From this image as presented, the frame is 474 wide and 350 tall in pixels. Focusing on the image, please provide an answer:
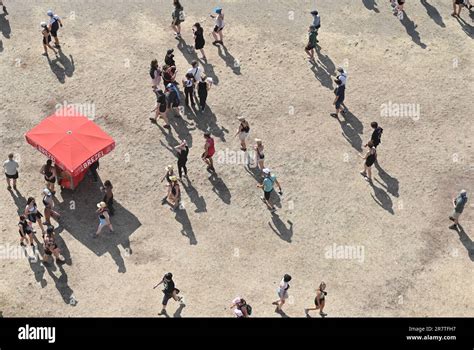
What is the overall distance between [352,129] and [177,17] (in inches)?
336

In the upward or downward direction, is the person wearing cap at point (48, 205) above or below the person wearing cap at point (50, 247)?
above

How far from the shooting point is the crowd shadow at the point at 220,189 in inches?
1303

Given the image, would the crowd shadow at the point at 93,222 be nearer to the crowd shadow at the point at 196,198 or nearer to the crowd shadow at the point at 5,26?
the crowd shadow at the point at 196,198

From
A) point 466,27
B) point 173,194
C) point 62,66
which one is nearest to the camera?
point 173,194

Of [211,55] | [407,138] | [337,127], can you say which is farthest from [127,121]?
[407,138]

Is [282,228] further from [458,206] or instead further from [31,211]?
[31,211]

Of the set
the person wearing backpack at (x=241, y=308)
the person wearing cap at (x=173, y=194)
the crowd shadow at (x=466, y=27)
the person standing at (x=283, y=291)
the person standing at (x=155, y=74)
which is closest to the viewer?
the person wearing backpack at (x=241, y=308)

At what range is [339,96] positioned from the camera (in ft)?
117

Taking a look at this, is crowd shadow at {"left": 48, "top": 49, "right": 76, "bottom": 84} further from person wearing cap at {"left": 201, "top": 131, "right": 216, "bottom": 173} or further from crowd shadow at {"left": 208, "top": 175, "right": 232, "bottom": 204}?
crowd shadow at {"left": 208, "top": 175, "right": 232, "bottom": 204}

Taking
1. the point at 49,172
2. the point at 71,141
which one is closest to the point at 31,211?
the point at 49,172

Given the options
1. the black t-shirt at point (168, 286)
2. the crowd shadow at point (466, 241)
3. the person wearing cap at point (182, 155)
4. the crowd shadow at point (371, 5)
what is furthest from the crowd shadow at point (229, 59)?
the black t-shirt at point (168, 286)

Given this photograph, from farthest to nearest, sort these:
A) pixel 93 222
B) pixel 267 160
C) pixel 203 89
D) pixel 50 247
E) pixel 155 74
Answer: pixel 155 74 → pixel 203 89 → pixel 267 160 → pixel 93 222 → pixel 50 247

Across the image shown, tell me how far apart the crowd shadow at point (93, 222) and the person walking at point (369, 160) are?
822 centimetres

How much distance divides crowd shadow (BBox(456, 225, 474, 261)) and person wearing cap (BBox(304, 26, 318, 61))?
9957 millimetres
